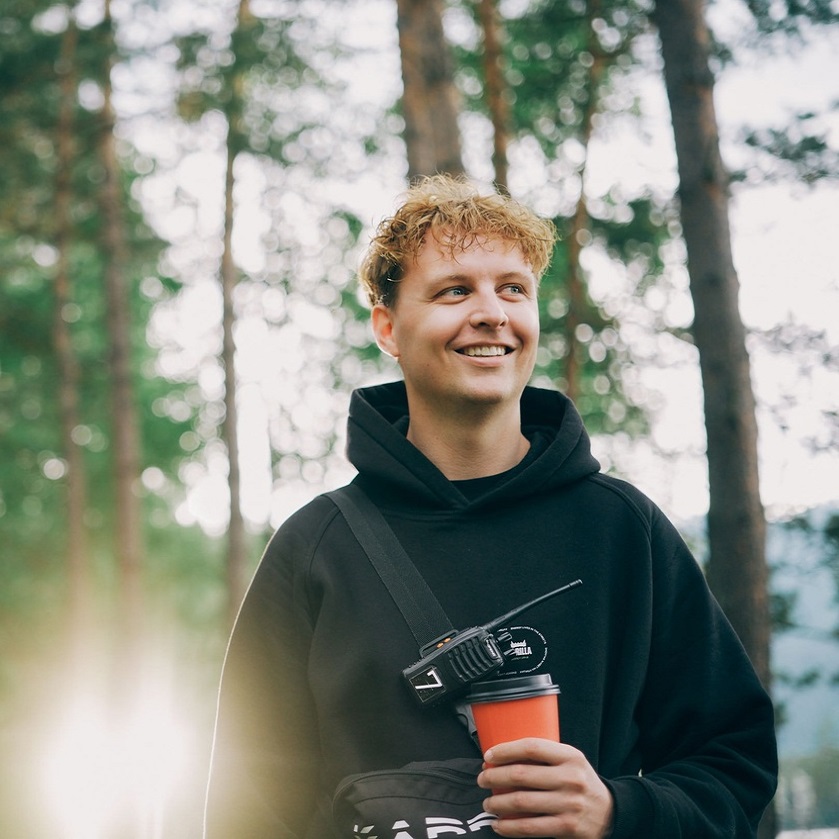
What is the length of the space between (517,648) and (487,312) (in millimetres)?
832

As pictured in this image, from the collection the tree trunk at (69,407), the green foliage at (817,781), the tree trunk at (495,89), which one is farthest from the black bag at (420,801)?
the green foliage at (817,781)

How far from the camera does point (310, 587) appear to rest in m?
2.64

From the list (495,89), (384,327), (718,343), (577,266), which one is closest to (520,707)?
(384,327)

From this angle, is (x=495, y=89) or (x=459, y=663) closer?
(x=459, y=663)

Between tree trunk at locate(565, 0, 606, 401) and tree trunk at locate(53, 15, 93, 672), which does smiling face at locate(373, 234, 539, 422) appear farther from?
tree trunk at locate(53, 15, 93, 672)

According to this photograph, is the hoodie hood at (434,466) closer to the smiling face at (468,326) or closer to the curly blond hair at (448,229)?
the smiling face at (468,326)

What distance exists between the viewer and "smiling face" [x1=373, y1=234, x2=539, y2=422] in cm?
269

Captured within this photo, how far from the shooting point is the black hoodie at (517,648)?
244 centimetres

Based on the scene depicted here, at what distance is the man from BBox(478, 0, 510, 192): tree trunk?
11301mm

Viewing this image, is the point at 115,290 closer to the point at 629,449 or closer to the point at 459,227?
the point at 629,449

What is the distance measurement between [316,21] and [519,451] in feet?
37.9

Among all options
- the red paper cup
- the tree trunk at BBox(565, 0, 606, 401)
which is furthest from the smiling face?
the tree trunk at BBox(565, 0, 606, 401)

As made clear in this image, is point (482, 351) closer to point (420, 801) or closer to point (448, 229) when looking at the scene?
point (448, 229)

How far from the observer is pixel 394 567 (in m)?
2.60
